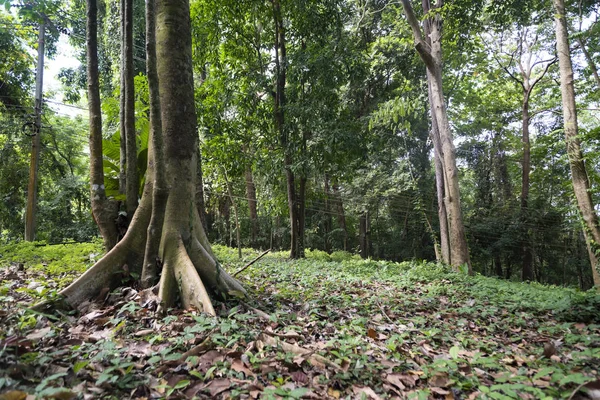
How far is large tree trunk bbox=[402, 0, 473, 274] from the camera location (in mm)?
8062

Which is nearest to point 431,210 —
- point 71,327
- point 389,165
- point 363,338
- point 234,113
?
point 389,165

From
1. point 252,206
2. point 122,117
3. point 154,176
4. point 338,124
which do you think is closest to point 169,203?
point 154,176

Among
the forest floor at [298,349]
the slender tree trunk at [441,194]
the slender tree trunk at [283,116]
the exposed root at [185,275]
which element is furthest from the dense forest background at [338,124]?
the forest floor at [298,349]

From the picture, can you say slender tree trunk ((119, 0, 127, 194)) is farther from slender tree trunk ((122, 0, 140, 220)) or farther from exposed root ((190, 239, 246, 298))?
exposed root ((190, 239, 246, 298))

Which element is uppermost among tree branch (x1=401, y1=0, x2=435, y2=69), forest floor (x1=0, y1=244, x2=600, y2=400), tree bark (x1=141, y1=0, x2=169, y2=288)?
tree branch (x1=401, y1=0, x2=435, y2=69)

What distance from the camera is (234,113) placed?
11.2 meters

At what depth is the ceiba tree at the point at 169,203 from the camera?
3.51 m

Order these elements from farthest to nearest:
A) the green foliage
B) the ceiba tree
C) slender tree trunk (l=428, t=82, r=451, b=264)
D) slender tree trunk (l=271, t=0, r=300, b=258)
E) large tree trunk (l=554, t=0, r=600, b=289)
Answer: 1. slender tree trunk (l=271, t=0, r=300, b=258)
2. slender tree trunk (l=428, t=82, r=451, b=264)
3. large tree trunk (l=554, t=0, r=600, b=289)
4. the green foliage
5. the ceiba tree

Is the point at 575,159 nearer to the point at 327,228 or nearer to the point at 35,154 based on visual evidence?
the point at 327,228

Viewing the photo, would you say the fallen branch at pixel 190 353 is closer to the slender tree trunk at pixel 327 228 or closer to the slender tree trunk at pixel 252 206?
the slender tree trunk at pixel 252 206

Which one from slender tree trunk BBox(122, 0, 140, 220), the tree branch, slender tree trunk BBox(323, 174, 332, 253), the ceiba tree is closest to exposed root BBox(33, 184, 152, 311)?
the ceiba tree

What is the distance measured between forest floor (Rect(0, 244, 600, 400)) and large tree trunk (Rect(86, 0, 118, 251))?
33.7 inches

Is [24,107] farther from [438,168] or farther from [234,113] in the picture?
[438,168]

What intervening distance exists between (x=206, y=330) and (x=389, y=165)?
646 inches
